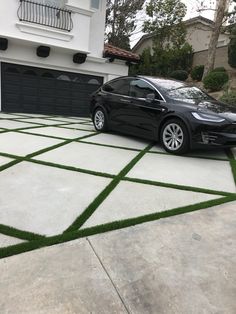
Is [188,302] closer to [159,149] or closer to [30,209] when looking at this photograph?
[30,209]

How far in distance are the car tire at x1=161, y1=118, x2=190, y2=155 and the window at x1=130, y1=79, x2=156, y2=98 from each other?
3.03ft

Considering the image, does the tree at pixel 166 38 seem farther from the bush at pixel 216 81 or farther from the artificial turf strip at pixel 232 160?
the artificial turf strip at pixel 232 160

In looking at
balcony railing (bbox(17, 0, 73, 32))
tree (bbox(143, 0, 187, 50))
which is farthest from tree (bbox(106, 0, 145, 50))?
balcony railing (bbox(17, 0, 73, 32))

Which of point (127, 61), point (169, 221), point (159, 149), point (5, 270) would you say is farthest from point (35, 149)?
point (127, 61)

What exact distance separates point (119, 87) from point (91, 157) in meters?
2.74

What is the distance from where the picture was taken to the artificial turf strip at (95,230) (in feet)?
9.28

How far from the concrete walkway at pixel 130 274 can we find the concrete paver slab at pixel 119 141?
159 inches

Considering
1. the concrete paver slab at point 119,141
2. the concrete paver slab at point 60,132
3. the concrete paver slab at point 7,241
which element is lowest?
the concrete paver slab at point 60,132

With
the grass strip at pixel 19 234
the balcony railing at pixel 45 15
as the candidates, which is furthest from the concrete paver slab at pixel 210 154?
the balcony railing at pixel 45 15

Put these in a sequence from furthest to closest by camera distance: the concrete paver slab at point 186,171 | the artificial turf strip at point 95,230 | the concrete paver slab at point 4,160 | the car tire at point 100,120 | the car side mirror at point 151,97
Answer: the car tire at point 100,120, the car side mirror at point 151,97, the concrete paver slab at point 4,160, the concrete paver slab at point 186,171, the artificial turf strip at point 95,230

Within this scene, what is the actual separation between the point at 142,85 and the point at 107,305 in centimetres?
580

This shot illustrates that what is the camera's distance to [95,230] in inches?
126

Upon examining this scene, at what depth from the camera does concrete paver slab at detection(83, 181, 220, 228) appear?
358cm

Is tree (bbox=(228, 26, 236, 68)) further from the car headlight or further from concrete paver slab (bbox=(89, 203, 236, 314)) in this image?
concrete paver slab (bbox=(89, 203, 236, 314))
